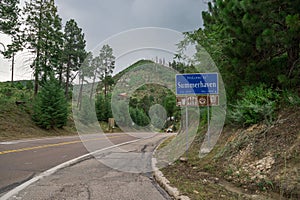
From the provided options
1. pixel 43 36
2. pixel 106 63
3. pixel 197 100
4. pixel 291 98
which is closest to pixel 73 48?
pixel 43 36

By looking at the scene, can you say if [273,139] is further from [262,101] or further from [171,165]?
[171,165]

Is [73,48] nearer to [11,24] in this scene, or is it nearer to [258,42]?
[11,24]

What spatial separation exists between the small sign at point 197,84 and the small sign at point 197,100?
9.5 inches

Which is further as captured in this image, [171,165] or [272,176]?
[171,165]

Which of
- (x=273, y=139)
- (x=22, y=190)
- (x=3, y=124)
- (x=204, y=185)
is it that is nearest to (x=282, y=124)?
(x=273, y=139)

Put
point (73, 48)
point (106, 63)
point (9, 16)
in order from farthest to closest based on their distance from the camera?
point (73, 48)
point (9, 16)
point (106, 63)

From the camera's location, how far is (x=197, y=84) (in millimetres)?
7512

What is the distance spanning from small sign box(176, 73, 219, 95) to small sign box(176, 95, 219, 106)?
0.79 feet

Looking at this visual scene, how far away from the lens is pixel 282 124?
17.7 feet

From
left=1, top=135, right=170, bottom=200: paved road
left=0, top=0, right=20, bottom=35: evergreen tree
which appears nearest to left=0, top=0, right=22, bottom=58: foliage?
left=0, top=0, right=20, bottom=35: evergreen tree

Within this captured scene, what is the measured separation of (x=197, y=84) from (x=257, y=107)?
1977 millimetres

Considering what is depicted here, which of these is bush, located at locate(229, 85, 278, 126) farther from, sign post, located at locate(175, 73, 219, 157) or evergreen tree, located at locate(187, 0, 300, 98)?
sign post, located at locate(175, 73, 219, 157)

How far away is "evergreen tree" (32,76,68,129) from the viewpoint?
80.6ft

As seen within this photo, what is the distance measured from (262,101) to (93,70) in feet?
22.8
